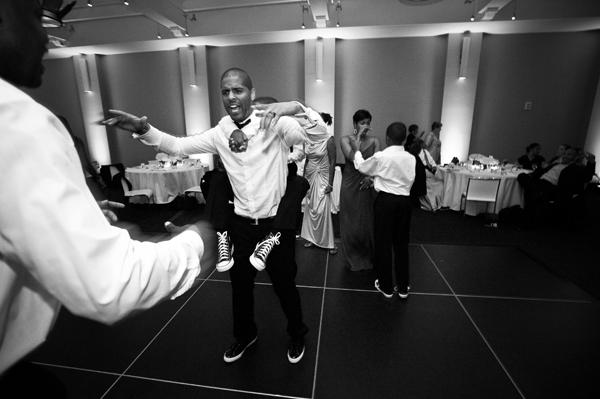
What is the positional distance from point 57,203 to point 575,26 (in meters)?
11.0

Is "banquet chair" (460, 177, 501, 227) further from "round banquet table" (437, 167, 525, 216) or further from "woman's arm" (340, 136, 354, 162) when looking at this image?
"woman's arm" (340, 136, 354, 162)

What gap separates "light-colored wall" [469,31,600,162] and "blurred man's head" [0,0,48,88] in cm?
982

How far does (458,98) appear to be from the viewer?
26.2 feet

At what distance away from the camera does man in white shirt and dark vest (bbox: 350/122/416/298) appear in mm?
2789

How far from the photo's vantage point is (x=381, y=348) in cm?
226

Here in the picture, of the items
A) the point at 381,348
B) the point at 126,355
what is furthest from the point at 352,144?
the point at 126,355

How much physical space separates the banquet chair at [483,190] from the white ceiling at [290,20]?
3750mm

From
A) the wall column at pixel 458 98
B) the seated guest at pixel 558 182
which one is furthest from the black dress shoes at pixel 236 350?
the wall column at pixel 458 98

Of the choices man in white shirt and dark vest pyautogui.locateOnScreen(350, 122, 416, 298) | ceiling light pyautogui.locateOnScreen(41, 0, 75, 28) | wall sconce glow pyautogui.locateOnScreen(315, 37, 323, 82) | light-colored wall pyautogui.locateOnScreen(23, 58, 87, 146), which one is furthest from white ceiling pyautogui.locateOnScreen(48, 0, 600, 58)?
man in white shirt and dark vest pyautogui.locateOnScreen(350, 122, 416, 298)

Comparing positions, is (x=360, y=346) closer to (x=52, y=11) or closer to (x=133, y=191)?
(x=133, y=191)

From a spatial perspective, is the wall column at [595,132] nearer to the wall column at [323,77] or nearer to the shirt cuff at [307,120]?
the wall column at [323,77]

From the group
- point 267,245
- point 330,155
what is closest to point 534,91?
point 330,155

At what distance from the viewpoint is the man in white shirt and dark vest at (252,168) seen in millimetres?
1797

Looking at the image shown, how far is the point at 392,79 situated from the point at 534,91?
3882 mm
